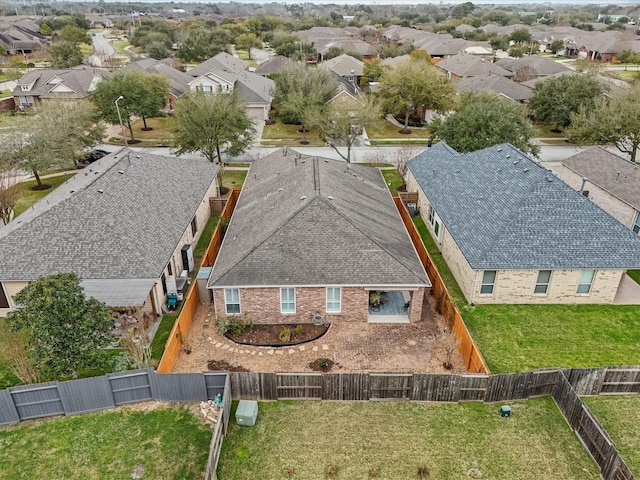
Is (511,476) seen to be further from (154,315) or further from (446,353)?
(154,315)

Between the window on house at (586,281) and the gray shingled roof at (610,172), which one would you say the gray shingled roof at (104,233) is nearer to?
the window on house at (586,281)

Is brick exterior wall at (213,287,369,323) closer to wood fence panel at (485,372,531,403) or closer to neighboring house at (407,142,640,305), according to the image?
neighboring house at (407,142,640,305)

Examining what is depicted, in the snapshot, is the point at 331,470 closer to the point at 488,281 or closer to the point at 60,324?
the point at 60,324

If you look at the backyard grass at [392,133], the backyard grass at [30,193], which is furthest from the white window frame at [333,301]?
the backyard grass at [392,133]

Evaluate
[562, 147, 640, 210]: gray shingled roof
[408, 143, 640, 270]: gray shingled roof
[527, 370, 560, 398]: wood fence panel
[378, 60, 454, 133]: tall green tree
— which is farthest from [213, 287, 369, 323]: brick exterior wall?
[378, 60, 454, 133]: tall green tree

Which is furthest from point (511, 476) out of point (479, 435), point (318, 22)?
point (318, 22)
